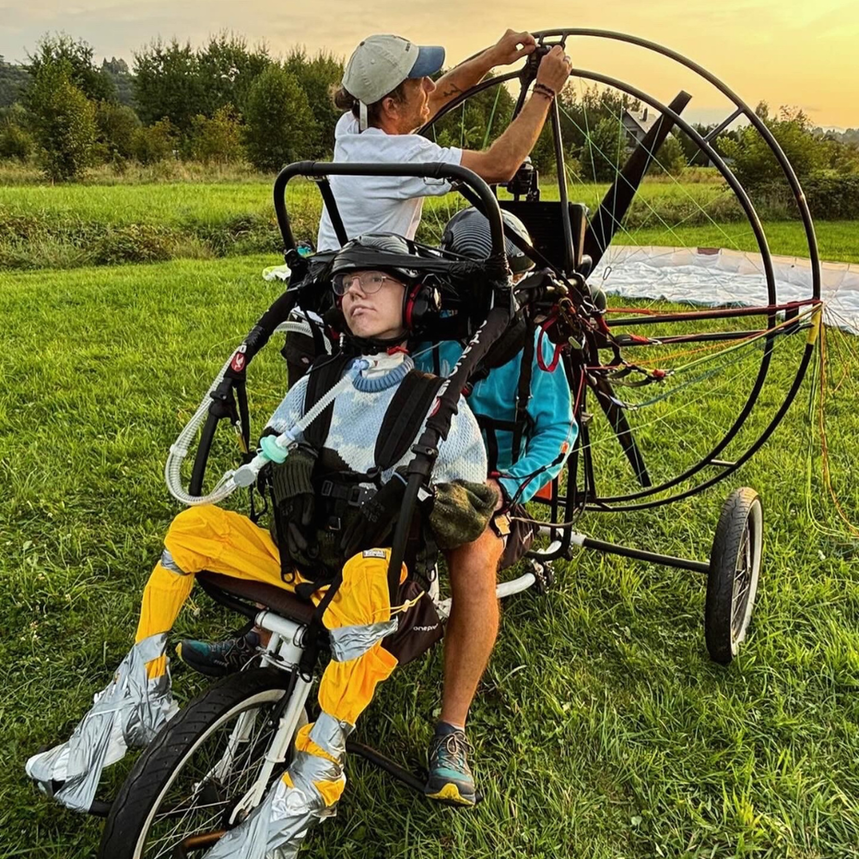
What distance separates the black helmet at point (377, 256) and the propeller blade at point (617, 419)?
1.11m

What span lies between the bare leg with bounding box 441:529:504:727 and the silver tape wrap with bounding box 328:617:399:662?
1.82 feet

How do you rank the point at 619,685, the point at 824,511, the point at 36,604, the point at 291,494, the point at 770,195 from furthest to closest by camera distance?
the point at 770,195 → the point at 824,511 → the point at 36,604 → the point at 619,685 → the point at 291,494

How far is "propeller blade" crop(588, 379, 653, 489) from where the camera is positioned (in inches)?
122

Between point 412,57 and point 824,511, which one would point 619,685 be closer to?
point 824,511

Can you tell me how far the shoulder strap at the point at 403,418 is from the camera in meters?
2.10

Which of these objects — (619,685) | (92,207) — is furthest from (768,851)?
(92,207)

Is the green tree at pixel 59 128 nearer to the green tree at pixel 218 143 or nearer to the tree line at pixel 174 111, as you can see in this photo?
the tree line at pixel 174 111

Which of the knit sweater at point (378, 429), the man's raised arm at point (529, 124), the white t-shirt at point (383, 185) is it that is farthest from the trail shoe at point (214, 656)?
the man's raised arm at point (529, 124)

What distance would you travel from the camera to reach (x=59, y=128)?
2136cm

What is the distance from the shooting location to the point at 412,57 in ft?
8.41

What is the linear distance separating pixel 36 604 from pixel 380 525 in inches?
80.3

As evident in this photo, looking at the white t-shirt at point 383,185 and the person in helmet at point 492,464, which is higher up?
the white t-shirt at point 383,185

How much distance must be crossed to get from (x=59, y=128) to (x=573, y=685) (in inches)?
938

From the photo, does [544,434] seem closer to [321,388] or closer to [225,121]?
[321,388]
